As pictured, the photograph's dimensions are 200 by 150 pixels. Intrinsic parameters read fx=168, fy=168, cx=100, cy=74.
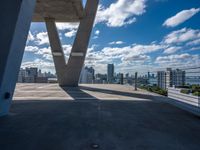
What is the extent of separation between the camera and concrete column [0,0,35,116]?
3.50 metres

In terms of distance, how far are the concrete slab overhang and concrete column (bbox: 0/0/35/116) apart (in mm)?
7469

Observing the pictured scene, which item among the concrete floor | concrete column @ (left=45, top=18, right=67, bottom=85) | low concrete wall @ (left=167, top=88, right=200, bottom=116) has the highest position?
concrete column @ (left=45, top=18, right=67, bottom=85)

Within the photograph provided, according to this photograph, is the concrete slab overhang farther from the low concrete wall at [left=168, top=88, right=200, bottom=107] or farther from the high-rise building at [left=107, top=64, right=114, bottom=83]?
the low concrete wall at [left=168, top=88, right=200, bottom=107]

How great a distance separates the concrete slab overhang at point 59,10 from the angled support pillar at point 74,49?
563mm

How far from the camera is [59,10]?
11.7 meters

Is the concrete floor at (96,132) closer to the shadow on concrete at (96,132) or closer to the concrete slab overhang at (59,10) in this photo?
the shadow on concrete at (96,132)

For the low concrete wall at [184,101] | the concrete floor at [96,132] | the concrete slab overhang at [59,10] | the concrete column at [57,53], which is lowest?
the concrete floor at [96,132]

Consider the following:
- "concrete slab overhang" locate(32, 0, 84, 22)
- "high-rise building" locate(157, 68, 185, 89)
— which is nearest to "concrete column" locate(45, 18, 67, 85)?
"concrete slab overhang" locate(32, 0, 84, 22)

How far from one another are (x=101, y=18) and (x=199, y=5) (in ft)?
22.0

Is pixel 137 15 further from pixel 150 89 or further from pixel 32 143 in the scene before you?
pixel 32 143

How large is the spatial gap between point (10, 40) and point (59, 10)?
909cm

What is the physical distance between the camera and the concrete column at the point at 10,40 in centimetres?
350

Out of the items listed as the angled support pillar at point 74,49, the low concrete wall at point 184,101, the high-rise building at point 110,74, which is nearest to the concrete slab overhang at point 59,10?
the angled support pillar at point 74,49

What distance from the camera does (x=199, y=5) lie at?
837cm
